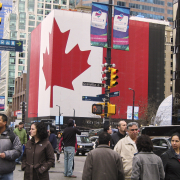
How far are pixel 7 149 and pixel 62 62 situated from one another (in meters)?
80.4

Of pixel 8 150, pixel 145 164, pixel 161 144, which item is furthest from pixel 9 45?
pixel 145 164

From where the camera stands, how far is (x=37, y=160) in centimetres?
663

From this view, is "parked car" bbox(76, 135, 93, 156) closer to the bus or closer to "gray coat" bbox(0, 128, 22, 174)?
the bus

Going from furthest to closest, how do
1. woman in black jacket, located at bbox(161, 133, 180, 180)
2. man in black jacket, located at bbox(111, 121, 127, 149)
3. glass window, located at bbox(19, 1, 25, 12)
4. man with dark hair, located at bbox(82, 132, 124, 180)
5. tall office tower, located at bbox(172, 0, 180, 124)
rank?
glass window, located at bbox(19, 1, 25, 12)
tall office tower, located at bbox(172, 0, 180, 124)
man in black jacket, located at bbox(111, 121, 127, 149)
woman in black jacket, located at bbox(161, 133, 180, 180)
man with dark hair, located at bbox(82, 132, 124, 180)

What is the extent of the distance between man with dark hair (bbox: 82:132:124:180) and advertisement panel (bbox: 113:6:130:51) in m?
11.0

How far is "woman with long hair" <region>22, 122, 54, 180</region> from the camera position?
21.7 ft

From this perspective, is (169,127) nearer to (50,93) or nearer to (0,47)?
(0,47)

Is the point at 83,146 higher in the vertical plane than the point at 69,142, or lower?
lower

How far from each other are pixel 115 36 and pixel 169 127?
7.27 meters

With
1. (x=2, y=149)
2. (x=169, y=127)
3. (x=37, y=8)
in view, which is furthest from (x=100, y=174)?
(x=37, y=8)

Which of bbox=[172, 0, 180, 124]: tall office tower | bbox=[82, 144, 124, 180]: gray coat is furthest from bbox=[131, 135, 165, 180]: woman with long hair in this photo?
bbox=[172, 0, 180, 124]: tall office tower

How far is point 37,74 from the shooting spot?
96.4 m

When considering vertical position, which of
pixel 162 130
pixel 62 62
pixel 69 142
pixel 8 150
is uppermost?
pixel 62 62

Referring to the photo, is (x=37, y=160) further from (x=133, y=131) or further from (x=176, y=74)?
(x=176, y=74)
